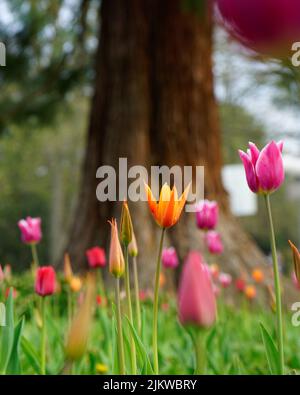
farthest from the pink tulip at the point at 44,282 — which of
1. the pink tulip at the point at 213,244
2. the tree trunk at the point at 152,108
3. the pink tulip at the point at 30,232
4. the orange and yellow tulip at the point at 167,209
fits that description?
the tree trunk at the point at 152,108

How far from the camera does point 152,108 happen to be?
396cm

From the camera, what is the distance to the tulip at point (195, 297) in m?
0.41

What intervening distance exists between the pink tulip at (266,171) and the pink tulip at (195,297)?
22 cm

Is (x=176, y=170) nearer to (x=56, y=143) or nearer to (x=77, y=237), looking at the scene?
(x=77, y=237)

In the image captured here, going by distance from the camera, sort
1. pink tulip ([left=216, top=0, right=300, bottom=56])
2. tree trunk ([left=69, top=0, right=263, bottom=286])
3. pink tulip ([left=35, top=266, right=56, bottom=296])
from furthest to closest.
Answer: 1. tree trunk ([left=69, top=0, right=263, bottom=286])
2. pink tulip ([left=35, top=266, right=56, bottom=296])
3. pink tulip ([left=216, top=0, right=300, bottom=56])

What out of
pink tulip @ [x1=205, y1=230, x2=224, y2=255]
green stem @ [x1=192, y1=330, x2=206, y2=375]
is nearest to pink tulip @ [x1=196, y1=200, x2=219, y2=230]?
pink tulip @ [x1=205, y1=230, x2=224, y2=255]

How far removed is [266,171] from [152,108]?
3.40m

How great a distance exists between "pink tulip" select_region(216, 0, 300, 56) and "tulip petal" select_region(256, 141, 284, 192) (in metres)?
0.24

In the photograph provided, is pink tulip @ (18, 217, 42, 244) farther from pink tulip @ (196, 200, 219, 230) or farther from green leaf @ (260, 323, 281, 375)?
green leaf @ (260, 323, 281, 375)

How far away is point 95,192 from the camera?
395 cm

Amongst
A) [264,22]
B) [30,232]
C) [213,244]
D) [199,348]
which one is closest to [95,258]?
[30,232]

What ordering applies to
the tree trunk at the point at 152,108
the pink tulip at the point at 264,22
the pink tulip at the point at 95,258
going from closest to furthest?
the pink tulip at the point at 264,22 → the pink tulip at the point at 95,258 → the tree trunk at the point at 152,108

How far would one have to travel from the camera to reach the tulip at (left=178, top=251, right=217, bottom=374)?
0.41m

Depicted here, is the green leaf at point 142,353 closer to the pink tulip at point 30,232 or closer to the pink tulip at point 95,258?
the pink tulip at point 30,232
